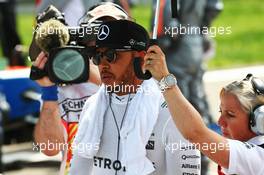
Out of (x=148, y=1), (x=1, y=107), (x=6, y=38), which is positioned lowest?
(x=1, y=107)

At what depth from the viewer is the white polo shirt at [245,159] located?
3240 millimetres

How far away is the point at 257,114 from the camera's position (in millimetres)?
3340

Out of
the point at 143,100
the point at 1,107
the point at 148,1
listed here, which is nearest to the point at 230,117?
the point at 143,100

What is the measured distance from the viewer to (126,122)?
11.6ft

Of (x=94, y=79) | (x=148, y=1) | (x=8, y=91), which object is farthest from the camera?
(x=148, y=1)

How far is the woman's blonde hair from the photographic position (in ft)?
11.2

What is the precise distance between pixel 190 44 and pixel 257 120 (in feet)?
13.5

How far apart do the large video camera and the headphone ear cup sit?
748mm

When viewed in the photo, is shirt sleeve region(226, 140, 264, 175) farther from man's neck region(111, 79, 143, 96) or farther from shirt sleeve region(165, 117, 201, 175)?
man's neck region(111, 79, 143, 96)

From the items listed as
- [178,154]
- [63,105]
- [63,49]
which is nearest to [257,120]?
[178,154]

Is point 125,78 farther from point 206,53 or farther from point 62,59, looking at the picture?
point 206,53

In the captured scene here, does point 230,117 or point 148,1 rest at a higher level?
point 148,1

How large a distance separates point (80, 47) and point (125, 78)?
328 mm

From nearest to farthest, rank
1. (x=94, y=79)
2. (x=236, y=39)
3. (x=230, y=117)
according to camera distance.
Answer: (x=230, y=117), (x=94, y=79), (x=236, y=39)
